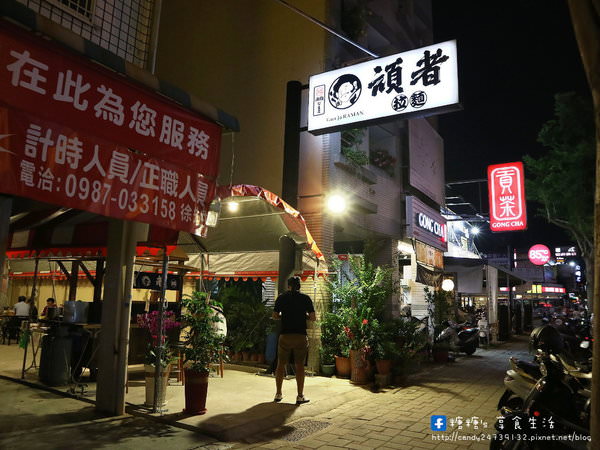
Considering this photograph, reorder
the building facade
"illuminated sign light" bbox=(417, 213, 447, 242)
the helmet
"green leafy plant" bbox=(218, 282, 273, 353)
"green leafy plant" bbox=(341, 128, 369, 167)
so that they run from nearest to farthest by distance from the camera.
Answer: the helmet < "green leafy plant" bbox=(218, 282, 273, 353) < the building facade < "green leafy plant" bbox=(341, 128, 369, 167) < "illuminated sign light" bbox=(417, 213, 447, 242)

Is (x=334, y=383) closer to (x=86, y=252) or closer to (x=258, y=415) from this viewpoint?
(x=258, y=415)

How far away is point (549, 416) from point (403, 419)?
273cm

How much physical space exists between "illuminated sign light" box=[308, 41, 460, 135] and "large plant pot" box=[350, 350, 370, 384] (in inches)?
201

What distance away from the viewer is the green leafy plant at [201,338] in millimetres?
6387

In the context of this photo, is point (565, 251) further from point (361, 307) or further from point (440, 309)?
point (361, 307)

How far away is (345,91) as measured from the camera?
33.8ft

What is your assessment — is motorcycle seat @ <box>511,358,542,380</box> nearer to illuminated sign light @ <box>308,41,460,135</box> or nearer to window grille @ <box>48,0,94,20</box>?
illuminated sign light @ <box>308,41,460,135</box>

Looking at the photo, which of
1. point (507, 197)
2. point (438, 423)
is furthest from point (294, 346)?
point (507, 197)

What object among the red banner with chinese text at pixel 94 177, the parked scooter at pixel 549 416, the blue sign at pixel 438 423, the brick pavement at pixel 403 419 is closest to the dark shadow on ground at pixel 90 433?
the brick pavement at pixel 403 419

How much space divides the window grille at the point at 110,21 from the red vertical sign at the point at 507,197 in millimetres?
15557

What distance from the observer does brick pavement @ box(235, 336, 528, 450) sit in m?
5.45

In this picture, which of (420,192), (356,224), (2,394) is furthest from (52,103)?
(420,192)

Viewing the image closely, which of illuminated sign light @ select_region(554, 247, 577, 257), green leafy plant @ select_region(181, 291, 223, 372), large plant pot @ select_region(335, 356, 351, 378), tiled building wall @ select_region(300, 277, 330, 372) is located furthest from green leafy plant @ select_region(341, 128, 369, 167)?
illuminated sign light @ select_region(554, 247, 577, 257)

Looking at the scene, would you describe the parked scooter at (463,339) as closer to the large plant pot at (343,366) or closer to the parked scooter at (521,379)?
the large plant pot at (343,366)
